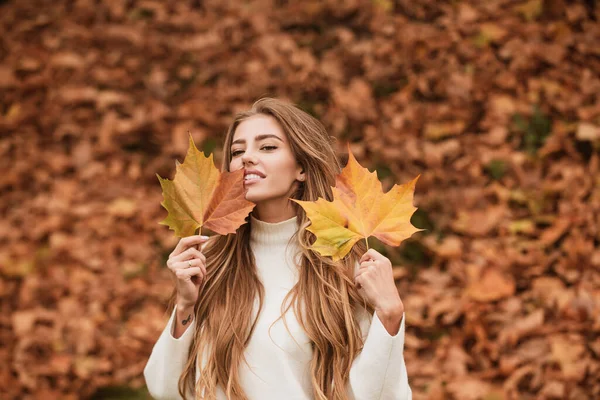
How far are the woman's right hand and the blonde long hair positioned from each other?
0.21m

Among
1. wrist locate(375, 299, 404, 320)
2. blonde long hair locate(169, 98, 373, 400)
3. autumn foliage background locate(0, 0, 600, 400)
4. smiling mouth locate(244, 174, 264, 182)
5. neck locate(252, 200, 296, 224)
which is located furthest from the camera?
autumn foliage background locate(0, 0, 600, 400)

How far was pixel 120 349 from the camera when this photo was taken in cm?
406

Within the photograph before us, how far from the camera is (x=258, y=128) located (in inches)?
84.7

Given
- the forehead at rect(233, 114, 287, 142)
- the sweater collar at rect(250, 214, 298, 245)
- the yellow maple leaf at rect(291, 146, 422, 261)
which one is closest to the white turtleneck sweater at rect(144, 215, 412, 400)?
the sweater collar at rect(250, 214, 298, 245)

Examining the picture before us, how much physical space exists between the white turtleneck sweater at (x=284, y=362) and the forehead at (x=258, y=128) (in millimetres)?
507

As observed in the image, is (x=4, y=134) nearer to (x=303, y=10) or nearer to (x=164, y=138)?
(x=164, y=138)

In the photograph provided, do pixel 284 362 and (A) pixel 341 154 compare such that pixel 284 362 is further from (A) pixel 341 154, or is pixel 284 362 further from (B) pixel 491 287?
(A) pixel 341 154

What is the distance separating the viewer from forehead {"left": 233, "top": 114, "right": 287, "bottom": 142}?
2139mm

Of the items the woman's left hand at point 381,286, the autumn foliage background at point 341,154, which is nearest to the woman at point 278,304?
the woman's left hand at point 381,286

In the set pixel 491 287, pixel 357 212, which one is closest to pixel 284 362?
pixel 357 212

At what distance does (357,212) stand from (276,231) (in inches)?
14.7

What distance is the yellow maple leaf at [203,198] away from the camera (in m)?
1.96

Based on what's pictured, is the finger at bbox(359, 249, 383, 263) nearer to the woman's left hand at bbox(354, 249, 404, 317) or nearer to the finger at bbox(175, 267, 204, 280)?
the woman's left hand at bbox(354, 249, 404, 317)

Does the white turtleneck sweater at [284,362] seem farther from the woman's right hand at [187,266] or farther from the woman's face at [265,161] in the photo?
the woman's face at [265,161]
